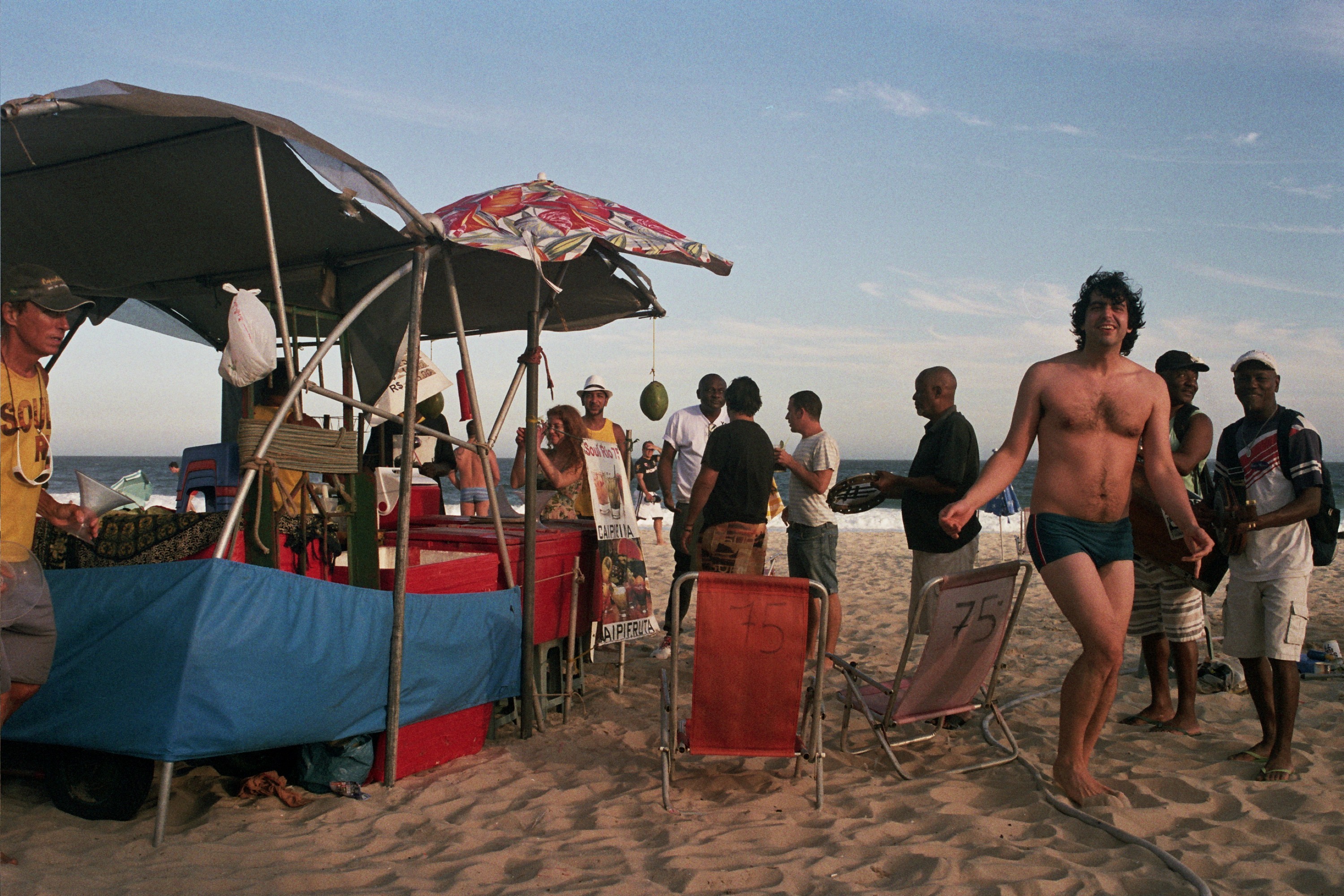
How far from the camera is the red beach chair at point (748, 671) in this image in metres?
3.61

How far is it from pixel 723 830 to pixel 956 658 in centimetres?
123

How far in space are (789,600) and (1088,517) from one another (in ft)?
3.89

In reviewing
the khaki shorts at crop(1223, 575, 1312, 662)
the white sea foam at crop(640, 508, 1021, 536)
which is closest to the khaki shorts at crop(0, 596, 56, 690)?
the khaki shorts at crop(1223, 575, 1312, 662)

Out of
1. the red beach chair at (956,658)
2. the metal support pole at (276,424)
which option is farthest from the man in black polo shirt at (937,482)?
the metal support pole at (276,424)

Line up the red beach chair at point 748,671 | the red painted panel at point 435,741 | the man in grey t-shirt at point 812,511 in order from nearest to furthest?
1. the red beach chair at point 748,671
2. the red painted panel at point 435,741
3. the man in grey t-shirt at point 812,511

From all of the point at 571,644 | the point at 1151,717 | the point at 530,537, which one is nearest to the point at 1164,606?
the point at 1151,717

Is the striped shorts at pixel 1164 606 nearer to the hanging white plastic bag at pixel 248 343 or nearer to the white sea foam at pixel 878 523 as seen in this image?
the hanging white plastic bag at pixel 248 343

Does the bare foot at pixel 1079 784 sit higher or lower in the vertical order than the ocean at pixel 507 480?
higher

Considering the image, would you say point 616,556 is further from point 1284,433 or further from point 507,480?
point 507,480

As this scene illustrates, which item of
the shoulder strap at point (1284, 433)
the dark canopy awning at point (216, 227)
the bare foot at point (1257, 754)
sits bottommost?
the bare foot at point (1257, 754)

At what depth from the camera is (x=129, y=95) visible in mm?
3021

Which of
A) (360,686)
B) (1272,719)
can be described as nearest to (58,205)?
(360,686)

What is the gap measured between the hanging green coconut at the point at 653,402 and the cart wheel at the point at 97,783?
168 inches

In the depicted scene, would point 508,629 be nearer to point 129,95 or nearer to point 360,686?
point 360,686
